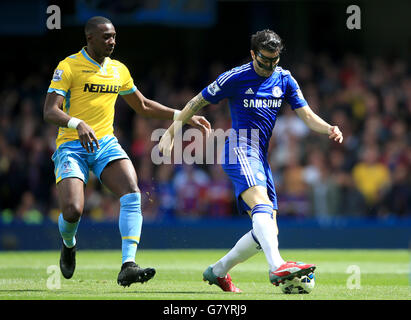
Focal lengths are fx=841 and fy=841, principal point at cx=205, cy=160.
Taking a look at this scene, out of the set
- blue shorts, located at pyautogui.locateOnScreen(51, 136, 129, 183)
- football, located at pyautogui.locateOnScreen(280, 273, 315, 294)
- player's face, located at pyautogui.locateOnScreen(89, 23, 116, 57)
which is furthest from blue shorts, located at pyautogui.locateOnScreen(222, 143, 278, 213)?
player's face, located at pyautogui.locateOnScreen(89, 23, 116, 57)

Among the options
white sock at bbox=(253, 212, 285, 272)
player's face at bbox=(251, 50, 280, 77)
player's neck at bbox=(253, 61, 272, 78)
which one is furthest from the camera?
player's neck at bbox=(253, 61, 272, 78)

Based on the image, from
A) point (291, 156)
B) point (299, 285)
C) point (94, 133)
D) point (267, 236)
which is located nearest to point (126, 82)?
point (94, 133)

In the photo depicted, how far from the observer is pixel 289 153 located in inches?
658

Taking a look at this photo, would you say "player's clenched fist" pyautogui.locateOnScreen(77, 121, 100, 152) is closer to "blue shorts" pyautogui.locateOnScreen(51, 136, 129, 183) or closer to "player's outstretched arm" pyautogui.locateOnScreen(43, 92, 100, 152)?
"player's outstretched arm" pyautogui.locateOnScreen(43, 92, 100, 152)

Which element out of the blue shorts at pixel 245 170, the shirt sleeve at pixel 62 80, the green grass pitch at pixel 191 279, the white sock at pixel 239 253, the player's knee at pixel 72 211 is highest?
the shirt sleeve at pixel 62 80

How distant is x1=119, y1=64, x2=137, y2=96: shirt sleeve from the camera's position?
8.77 metres

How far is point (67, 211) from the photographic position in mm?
8133

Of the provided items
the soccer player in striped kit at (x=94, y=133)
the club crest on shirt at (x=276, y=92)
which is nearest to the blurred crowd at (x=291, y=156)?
the soccer player in striped kit at (x=94, y=133)

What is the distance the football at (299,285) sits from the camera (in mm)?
7479

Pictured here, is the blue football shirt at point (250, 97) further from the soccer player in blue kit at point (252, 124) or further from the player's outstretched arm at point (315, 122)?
the player's outstretched arm at point (315, 122)

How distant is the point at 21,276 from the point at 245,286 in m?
2.61

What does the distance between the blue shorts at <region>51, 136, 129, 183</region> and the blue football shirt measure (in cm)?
114
